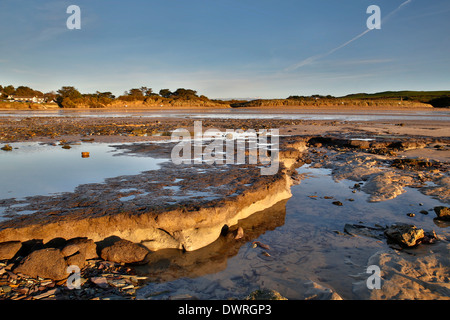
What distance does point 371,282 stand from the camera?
12.0 feet

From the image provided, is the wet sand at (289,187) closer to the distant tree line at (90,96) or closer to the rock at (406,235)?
the rock at (406,235)

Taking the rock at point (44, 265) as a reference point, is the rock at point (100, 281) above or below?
below

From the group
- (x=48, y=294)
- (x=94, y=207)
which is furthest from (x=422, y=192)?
(x=48, y=294)

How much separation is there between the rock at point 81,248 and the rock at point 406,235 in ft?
15.9

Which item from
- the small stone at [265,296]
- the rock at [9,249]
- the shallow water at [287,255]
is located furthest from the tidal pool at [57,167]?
the small stone at [265,296]

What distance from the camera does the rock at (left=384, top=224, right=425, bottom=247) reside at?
4.63 m

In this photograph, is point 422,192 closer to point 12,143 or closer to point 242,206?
point 242,206

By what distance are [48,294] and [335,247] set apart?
4.18 meters

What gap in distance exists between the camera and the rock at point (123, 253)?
13.4ft

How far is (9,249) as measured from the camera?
12.7 feet

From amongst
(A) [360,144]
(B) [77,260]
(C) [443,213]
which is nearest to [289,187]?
(C) [443,213]

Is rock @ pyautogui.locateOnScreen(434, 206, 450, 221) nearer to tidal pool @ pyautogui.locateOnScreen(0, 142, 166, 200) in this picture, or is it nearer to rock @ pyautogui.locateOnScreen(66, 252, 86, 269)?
rock @ pyautogui.locateOnScreen(66, 252, 86, 269)

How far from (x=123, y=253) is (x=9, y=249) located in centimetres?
150

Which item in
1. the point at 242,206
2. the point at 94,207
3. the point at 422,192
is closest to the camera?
the point at 94,207
